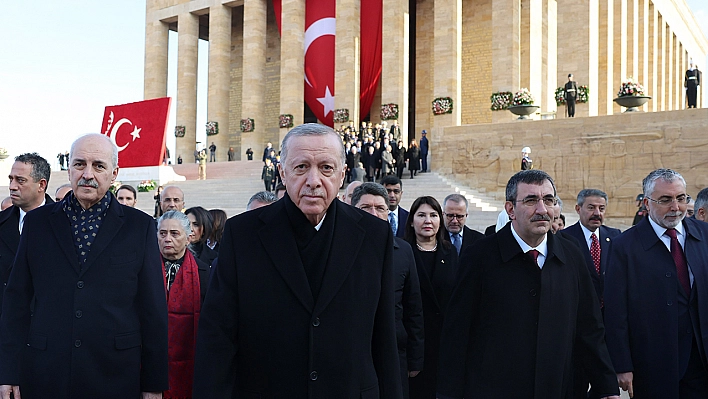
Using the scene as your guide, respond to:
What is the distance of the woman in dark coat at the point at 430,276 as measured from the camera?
14.3 ft

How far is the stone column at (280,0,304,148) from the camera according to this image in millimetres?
25172

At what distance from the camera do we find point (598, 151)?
15.2 m

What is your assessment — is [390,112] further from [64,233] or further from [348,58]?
[64,233]

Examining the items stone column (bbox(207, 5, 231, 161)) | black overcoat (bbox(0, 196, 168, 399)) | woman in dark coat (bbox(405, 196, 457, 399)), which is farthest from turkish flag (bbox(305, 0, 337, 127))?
black overcoat (bbox(0, 196, 168, 399))

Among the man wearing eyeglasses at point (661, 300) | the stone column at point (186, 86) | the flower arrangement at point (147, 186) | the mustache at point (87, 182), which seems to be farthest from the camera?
the stone column at point (186, 86)

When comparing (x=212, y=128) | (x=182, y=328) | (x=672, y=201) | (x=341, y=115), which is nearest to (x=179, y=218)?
(x=182, y=328)

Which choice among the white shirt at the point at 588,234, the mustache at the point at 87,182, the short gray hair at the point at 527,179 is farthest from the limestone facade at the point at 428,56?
the mustache at the point at 87,182

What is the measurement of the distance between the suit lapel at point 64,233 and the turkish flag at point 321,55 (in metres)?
21.8

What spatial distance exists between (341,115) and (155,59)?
11.3m

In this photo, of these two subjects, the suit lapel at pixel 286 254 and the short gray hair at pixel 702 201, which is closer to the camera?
the suit lapel at pixel 286 254

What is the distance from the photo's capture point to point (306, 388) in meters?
2.08

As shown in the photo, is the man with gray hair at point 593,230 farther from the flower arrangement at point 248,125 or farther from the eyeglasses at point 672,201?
the flower arrangement at point 248,125

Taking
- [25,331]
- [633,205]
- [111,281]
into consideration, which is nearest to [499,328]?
[111,281]

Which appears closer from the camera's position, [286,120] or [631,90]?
[631,90]
